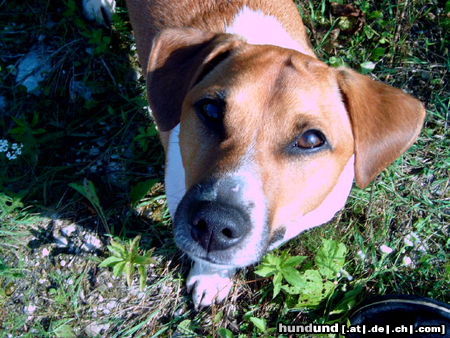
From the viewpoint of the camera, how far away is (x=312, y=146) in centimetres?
289

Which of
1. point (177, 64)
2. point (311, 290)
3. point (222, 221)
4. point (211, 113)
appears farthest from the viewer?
point (311, 290)

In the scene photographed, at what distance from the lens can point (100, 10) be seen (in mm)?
5383

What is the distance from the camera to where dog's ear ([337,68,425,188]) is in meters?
3.02

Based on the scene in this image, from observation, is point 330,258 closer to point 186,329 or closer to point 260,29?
point 186,329

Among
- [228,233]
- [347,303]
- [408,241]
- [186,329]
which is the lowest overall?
[186,329]

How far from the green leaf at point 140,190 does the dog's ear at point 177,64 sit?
1302 mm

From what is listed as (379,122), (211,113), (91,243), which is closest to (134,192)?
(91,243)

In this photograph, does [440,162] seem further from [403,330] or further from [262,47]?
[262,47]

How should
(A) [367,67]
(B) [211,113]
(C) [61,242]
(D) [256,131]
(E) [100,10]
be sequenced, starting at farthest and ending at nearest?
1. (E) [100,10]
2. (A) [367,67]
3. (C) [61,242]
4. (B) [211,113]
5. (D) [256,131]

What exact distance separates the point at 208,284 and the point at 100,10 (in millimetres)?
3394

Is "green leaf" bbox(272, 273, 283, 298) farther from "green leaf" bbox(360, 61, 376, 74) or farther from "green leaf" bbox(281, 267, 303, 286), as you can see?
"green leaf" bbox(360, 61, 376, 74)

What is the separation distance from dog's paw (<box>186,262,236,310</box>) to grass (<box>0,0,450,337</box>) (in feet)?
0.36

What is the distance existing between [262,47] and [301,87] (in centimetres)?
51

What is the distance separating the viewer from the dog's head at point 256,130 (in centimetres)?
266
